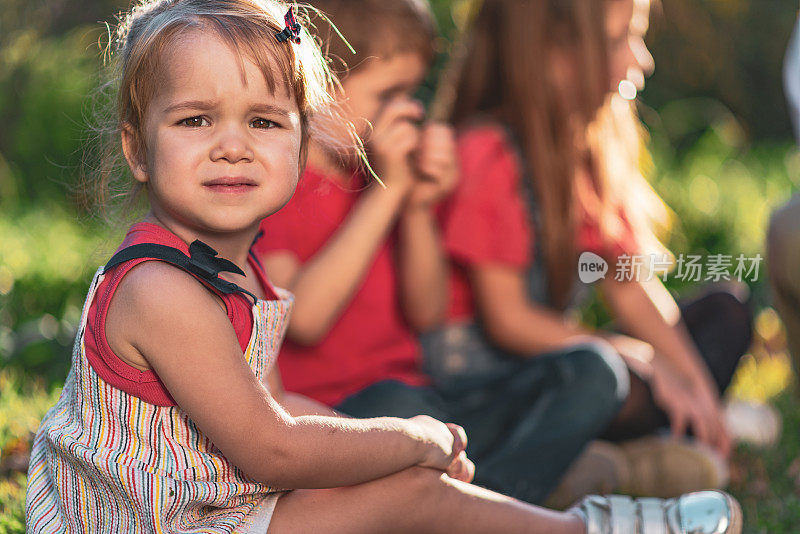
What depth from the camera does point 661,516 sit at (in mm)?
2092

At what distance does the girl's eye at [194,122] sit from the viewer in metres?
1.74

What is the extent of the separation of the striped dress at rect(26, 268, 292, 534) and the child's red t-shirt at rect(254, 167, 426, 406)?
2.52ft

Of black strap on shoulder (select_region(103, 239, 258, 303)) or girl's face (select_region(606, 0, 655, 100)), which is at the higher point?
girl's face (select_region(606, 0, 655, 100))

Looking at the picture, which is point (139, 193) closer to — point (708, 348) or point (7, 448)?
point (7, 448)

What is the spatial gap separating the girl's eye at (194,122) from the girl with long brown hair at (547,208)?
1.27m

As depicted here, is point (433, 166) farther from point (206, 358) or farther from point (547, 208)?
point (206, 358)

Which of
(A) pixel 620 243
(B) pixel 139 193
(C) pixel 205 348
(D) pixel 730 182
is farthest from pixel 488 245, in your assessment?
(D) pixel 730 182

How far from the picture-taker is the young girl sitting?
1646 mm

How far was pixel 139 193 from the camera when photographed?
2039 millimetres

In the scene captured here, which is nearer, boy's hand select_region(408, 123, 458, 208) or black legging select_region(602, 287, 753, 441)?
boy's hand select_region(408, 123, 458, 208)

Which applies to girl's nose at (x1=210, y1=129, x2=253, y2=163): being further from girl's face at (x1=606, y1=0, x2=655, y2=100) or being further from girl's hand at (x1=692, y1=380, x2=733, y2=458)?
girl's hand at (x1=692, y1=380, x2=733, y2=458)

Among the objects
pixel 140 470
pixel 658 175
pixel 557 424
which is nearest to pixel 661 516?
pixel 557 424

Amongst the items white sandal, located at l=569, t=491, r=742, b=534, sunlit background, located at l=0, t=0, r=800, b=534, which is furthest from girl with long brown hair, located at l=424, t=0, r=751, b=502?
white sandal, located at l=569, t=491, r=742, b=534

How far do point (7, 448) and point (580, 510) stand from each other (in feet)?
5.23
